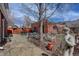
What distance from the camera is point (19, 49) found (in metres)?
1.29

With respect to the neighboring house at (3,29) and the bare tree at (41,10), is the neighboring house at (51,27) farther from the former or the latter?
the neighboring house at (3,29)

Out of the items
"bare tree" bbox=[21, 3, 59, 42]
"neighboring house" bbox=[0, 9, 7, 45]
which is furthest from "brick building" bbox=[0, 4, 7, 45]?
"bare tree" bbox=[21, 3, 59, 42]

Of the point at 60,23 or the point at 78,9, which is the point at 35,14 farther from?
the point at 78,9

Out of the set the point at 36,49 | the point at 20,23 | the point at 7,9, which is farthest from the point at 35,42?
the point at 7,9

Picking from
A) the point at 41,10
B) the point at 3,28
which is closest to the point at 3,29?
the point at 3,28

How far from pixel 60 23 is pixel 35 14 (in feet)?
0.61

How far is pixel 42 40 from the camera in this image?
130cm

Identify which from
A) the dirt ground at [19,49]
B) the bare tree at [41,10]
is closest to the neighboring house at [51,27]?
the bare tree at [41,10]

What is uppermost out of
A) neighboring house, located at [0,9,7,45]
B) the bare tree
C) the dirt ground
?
the bare tree

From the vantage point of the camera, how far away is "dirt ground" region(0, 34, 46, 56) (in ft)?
4.24

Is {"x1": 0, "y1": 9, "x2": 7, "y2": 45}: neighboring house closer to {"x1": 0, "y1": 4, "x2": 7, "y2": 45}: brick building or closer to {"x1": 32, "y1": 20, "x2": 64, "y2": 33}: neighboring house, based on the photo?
{"x1": 0, "y1": 4, "x2": 7, "y2": 45}: brick building

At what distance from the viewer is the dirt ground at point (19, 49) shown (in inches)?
50.9

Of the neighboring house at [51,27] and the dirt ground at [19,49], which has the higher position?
the neighboring house at [51,27]

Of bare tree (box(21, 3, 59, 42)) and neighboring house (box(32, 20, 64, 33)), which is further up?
bare tree (box(21, 3, 59, 42))
